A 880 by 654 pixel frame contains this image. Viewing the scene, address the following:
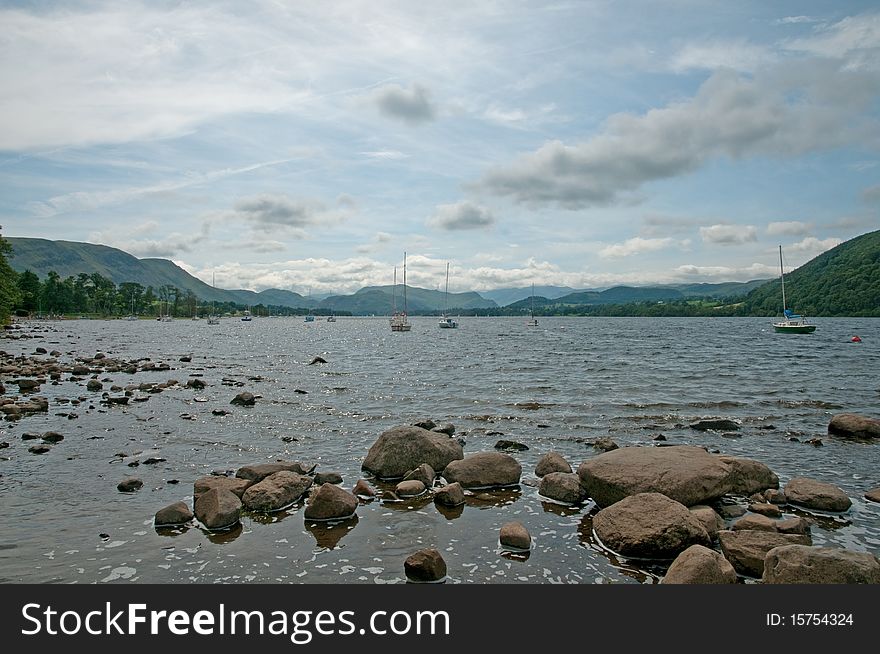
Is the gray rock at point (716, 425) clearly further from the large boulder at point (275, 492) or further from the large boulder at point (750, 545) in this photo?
the large boulder at point (275, 492)

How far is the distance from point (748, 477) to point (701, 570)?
727 centimetres

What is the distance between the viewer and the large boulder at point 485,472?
51.4 feet

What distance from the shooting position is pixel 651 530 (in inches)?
428

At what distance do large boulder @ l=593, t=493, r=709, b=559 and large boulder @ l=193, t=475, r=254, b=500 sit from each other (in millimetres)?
8891

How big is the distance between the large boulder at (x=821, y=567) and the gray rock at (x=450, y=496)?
7.02 meters

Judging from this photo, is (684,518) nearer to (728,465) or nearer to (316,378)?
(728,465)

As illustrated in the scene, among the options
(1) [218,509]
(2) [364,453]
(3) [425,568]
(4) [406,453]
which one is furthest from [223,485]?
(3) [425,568]

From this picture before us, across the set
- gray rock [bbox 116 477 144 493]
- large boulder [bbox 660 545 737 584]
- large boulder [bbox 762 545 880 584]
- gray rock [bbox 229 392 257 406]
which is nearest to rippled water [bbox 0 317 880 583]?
gray rock [bbox 116 477 144 493]

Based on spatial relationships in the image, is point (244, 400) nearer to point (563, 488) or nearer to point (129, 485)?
point (129, 485)

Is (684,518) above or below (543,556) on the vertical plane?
above

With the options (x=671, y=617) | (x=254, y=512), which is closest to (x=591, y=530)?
(x=671, y=617)

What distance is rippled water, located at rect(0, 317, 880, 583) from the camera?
10.4 m

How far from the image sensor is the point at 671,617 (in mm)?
8031

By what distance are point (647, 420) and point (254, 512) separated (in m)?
20.3
